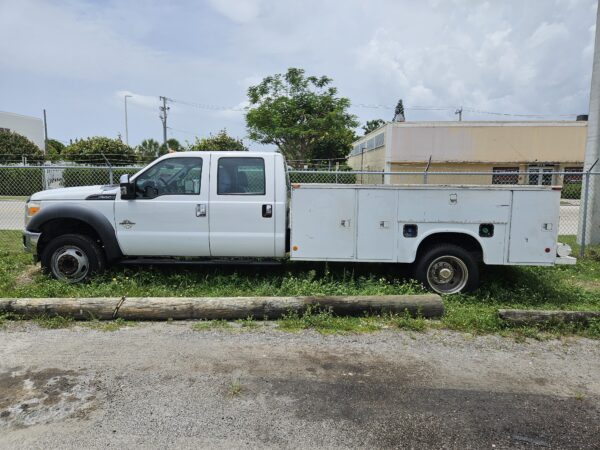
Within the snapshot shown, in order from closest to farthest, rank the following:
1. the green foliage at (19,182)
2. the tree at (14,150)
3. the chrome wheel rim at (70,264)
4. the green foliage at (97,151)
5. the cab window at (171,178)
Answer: the cab window at (171,178) < the chrome wheel rim at (70,264) < the green foliage at (19,182) < the green foliage at (97,151) < the tree at (14,150)

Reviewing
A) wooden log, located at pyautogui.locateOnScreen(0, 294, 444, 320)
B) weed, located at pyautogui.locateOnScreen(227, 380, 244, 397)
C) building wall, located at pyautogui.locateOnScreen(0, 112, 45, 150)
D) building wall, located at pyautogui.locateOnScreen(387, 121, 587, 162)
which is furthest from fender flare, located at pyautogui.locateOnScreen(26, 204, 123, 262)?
building wall, located at pyautogui.locateOnScreen(0, 112, 45, 150)

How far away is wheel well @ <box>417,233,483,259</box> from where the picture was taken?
621 centimetres

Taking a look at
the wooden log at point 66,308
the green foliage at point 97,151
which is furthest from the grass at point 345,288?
the green foliage at point 97,151

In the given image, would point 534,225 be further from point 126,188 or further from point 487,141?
point 487,141

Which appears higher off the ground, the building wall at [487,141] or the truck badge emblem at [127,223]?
the building wall at [487,141]

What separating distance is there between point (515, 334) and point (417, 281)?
147 cm

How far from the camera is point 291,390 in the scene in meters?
3.75

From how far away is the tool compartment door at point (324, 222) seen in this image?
6086 millimetres

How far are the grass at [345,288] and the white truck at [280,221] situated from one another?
1.23 ft

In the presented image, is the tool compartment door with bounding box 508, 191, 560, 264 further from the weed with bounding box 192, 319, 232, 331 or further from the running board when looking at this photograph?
the weed with bounding box 192, 319, 232, 331

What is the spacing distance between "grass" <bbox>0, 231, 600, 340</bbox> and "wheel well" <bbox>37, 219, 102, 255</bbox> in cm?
51

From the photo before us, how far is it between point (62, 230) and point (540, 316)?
627 centimetres

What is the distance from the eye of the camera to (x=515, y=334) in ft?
16.6

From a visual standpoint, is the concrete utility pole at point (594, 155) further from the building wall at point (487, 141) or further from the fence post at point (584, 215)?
the building wall at point (487, 141)
